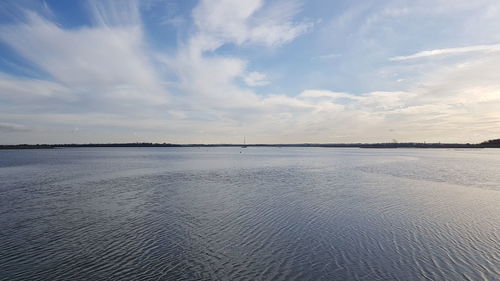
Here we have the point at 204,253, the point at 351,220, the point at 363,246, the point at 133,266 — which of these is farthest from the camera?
the point at 351,220

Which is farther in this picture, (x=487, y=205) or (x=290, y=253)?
(x=487, y=205)

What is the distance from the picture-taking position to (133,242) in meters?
8.94

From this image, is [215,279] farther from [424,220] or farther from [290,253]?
[424,220]

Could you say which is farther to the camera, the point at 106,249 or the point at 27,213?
the point at 27,213

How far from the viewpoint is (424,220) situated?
11891 mm

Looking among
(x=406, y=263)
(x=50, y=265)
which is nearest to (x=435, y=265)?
(x=406, y=263)

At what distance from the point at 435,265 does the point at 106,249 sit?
29.4 ft

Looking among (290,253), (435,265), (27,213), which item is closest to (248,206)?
(290,253)

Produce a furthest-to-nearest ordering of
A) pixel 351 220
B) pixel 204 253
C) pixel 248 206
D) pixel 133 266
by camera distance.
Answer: pixel 248 206 < pixel 351 220 < pixel 204 253 < pixel 133 266

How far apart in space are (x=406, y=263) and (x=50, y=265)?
906 cm

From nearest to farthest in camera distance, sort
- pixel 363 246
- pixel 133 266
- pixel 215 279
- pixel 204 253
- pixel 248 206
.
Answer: pixel 215 279 → pixel 133 266 → pixel 204 253 → pixel 363 246 → pixel 248 206

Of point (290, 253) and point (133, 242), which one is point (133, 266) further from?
point (290, 253)

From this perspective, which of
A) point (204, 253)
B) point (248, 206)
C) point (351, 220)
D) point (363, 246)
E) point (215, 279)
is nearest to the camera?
point (215, 279)

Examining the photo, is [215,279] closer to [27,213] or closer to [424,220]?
[424,220]
